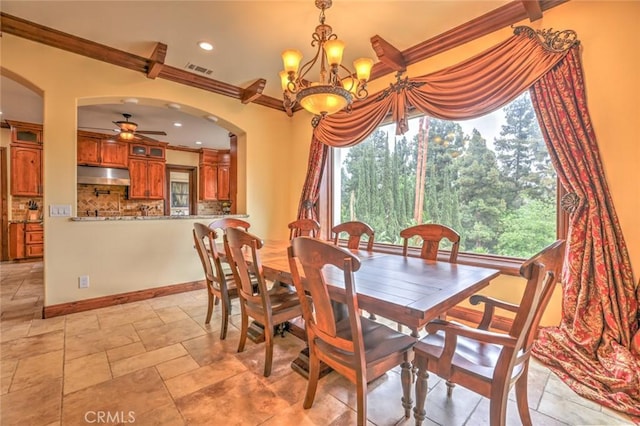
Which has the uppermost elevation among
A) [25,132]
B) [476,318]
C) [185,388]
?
[25,132]

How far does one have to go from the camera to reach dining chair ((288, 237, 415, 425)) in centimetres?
127

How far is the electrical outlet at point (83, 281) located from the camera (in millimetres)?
3117

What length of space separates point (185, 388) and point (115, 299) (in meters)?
2.16

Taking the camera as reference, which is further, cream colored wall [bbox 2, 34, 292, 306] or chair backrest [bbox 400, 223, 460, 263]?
cream colored wall [bbox 2, 34, 292, 306]

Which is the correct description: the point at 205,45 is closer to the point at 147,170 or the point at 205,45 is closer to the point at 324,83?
the point at 324,83

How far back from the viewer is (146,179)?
6809mm

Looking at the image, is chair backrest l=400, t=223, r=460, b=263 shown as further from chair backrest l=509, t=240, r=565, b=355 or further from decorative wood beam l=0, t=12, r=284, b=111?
decorative wood beam l=0, t=12, r=284, b=111

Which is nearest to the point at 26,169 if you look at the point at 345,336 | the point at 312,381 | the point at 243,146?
the point at 243,146

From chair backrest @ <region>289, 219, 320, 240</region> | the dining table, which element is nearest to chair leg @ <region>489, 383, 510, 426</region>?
the dining table

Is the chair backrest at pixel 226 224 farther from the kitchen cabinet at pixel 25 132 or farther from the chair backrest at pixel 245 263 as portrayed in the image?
the kitchen cabinet at pixel 25 132

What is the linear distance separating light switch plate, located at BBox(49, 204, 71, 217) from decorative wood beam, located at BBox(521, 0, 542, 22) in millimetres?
4600

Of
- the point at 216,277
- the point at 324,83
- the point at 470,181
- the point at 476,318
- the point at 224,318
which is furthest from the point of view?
the point at 470,181

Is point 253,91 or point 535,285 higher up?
point 253,91

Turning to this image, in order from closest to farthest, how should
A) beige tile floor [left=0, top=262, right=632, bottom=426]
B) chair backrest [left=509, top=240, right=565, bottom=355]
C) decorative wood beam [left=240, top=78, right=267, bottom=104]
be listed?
chair backrest [left=509, top=240, right=565, bottom=355]
beige tile floor [left=0, top=262, right=632, bottom=426]
decorative wood beam [left=240, top=78, right=267, bottom=104]
